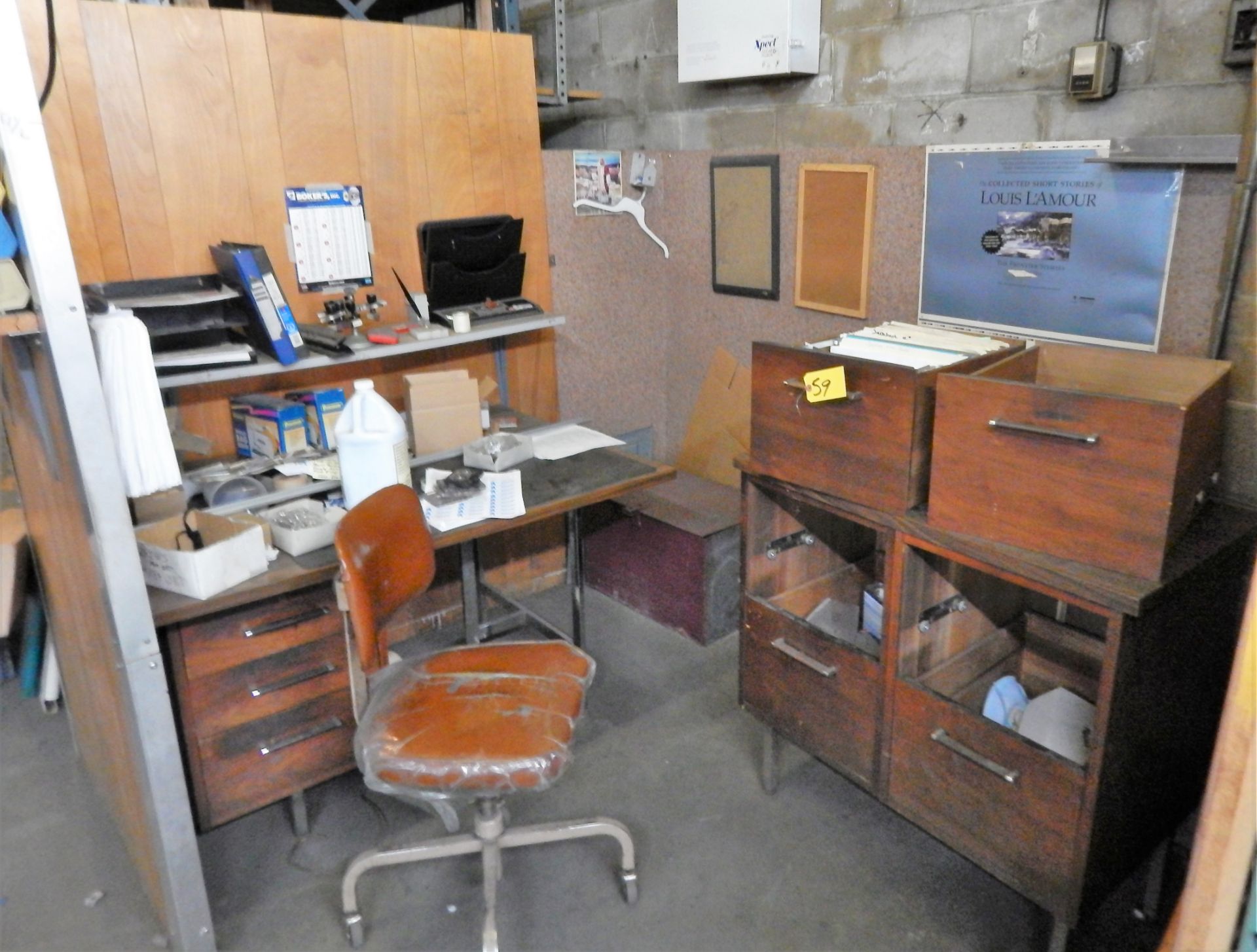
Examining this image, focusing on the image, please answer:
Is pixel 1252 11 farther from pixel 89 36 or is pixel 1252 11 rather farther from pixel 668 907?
pixel 89 36

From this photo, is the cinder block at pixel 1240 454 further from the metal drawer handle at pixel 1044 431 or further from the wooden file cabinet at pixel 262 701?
the wooden file cabinet at pixel 262 701

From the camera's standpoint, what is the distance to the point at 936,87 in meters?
2.20

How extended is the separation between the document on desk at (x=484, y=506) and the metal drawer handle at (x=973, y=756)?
3.22 ft

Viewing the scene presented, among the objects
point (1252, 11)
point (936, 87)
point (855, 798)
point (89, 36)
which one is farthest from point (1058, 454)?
point (89, 36)

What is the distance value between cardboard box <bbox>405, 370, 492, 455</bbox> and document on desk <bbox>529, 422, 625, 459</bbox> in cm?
17

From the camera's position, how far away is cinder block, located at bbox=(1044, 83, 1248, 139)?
1713 millimetres

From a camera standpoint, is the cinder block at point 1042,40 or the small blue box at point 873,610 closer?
the cinder block at point 1042,40

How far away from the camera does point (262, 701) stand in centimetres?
188

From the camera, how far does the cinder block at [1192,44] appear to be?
1.70 m

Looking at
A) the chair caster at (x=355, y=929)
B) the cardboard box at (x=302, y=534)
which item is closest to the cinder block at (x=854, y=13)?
the cardboard box at (x=302, y=534)

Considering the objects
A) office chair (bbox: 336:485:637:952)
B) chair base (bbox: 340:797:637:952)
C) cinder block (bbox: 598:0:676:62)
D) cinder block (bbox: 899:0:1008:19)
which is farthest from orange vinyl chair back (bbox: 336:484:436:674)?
cinder block (bbox: 598:0:676:62)

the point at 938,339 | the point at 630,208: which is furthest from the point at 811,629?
the point at 630,208

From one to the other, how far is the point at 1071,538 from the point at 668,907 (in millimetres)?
1055

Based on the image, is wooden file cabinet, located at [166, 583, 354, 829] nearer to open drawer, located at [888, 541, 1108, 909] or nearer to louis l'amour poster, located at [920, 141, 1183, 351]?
open drawer, located at [888, 541, 1108, 909]
